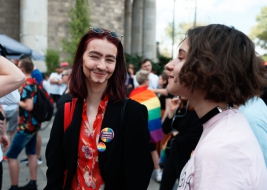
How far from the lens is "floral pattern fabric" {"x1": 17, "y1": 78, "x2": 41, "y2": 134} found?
5566 millimetres

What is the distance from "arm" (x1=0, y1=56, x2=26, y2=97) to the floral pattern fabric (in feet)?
10.7

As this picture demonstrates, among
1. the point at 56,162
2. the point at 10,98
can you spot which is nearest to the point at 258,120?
the point at 56,162

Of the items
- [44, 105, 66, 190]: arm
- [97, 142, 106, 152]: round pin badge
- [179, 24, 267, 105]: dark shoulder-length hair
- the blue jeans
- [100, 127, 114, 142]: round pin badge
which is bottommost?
the blue jeans

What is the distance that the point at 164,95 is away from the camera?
24.4 feet

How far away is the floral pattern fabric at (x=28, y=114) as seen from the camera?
18.3 ft

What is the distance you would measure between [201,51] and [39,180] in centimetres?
537

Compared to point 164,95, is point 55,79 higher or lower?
lower

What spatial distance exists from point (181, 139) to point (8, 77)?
2.54m

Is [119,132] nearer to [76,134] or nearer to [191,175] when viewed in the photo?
[76,134]

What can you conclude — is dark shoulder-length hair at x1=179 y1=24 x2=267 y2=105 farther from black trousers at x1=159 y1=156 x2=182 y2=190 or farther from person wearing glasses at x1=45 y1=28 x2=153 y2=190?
black trousers at x1=159 y1=156 x2=182 y2=190

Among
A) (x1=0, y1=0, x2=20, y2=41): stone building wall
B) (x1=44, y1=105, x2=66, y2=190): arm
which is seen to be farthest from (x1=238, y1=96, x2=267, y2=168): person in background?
(x1=0, y1=0, x2=20, y2=41): stone building wall

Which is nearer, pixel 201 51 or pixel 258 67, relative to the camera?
pixel 201 51

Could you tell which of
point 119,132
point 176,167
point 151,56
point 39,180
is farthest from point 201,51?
point 151,56

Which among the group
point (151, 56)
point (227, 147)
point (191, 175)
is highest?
point (227, 147)
